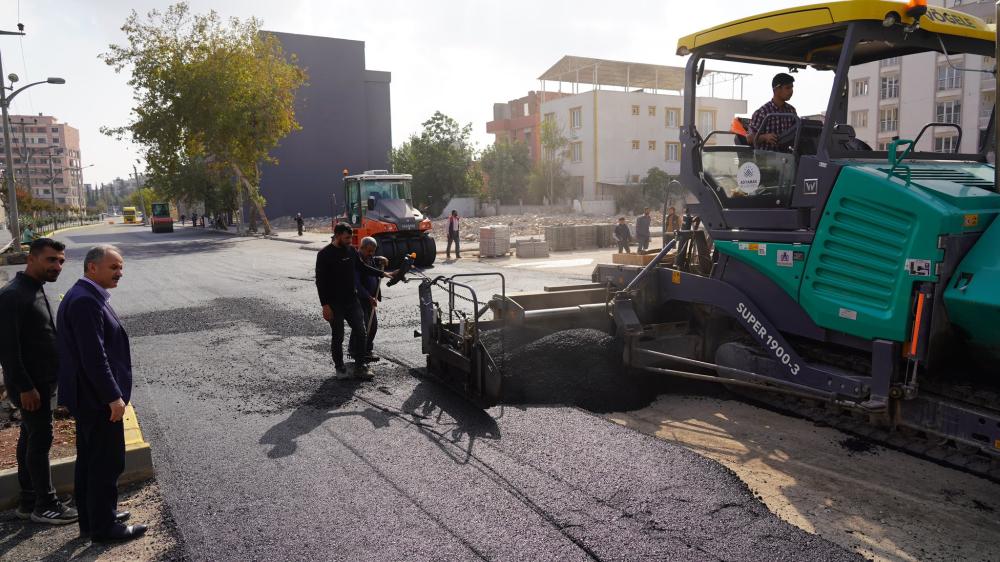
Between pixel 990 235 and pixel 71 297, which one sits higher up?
pixel 990 235

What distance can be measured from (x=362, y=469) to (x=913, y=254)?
13.0ft

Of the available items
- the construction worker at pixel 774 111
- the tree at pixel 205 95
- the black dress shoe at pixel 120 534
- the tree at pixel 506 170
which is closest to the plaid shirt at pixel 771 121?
the construction worker at pixel 774 111

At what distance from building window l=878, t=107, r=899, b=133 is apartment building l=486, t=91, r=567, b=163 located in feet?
95.1

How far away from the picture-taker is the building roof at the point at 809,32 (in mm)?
4652

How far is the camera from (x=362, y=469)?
4.85 metres

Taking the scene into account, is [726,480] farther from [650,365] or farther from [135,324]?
[135,324]

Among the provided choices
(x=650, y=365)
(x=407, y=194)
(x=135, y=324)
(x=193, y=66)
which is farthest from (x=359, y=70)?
(x=650, y=365)

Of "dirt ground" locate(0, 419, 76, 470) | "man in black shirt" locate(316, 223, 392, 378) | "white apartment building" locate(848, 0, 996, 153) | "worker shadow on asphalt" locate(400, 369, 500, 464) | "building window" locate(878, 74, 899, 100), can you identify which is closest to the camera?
"dirt ground" locate(0, 419, 76, 470)

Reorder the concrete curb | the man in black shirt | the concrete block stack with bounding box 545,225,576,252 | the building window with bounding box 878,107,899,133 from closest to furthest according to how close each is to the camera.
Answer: the concrete curb, the man in black shirt, the concrete block stack with bounding box 545,225,576,252, the building window with bounding box 878,107,899,133

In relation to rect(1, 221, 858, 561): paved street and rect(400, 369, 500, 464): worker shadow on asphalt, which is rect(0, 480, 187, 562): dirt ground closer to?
rect(1, 221, 858, 561): paved street

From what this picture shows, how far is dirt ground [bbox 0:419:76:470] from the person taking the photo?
504cm

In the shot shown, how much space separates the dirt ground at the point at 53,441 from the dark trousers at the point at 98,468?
131cm

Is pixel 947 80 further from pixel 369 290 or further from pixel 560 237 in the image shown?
pixel 369 290

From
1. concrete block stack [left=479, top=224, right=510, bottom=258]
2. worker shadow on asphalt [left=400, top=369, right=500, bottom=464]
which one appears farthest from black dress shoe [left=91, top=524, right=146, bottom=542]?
concrete block stack [left=479, top=224, right=510, bottom=258]
